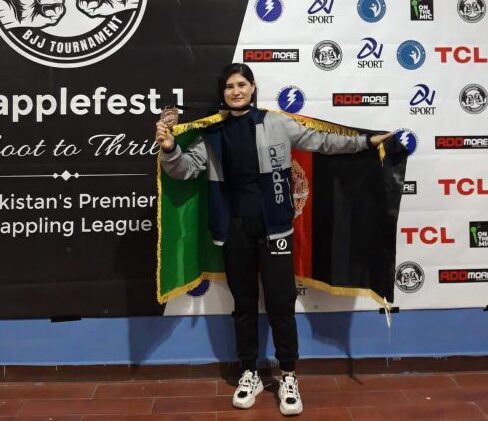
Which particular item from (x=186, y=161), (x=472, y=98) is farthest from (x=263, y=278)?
(x=472, y=98)

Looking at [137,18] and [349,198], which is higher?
[137,18]

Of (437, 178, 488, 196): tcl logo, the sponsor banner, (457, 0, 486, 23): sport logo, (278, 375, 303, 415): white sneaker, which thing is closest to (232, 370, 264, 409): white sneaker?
(278, 375, 303, 415): white sneaker

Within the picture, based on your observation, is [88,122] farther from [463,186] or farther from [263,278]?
[463,186]

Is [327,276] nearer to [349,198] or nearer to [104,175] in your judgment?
[349,198]

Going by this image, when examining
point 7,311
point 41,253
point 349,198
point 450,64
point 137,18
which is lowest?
point 7,311

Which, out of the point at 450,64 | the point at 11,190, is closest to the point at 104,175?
the point at 11,190

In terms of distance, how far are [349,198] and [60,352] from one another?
1.68 meters

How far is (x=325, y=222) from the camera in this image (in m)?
2.61

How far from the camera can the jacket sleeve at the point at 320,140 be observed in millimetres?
2400

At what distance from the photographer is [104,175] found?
259cm

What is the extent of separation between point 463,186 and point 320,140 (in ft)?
2.79

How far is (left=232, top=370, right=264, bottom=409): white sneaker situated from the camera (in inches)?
92.8

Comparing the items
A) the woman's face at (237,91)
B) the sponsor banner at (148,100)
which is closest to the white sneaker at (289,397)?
the sponsor banner at (148,100)

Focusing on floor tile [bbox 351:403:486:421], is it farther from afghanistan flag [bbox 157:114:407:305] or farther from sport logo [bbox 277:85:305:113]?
sport logo [bbox 277:85:305:113]
